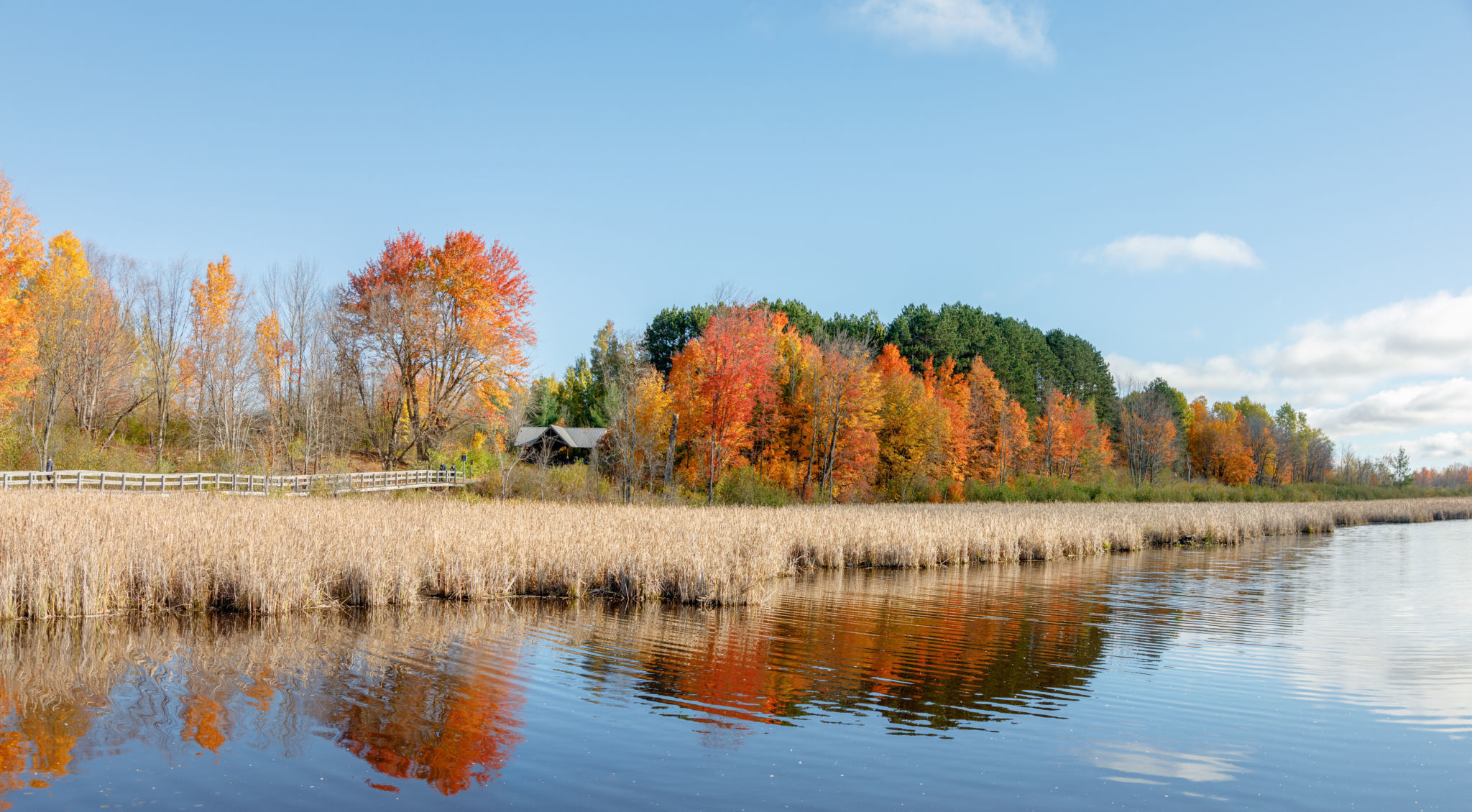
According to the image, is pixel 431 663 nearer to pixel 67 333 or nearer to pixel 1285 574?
pixel 1285 574

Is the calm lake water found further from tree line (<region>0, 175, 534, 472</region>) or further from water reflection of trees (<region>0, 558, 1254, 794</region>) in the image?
tree line (<region>0, 175, 534, 472</region>)

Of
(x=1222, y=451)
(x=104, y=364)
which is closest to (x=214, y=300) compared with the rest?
(x=104, y=364)

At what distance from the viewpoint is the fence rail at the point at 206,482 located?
27.0 meters

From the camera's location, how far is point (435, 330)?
40250 mm

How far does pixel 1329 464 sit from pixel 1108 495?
64.8 metres

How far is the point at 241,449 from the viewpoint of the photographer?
41.9m

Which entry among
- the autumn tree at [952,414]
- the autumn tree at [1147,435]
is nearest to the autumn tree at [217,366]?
the autumn tree at [952,414]

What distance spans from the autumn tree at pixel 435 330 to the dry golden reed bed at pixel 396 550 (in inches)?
670

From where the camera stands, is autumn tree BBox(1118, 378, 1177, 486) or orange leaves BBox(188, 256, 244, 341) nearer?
orange leaves BBox(188, 256, 244, 341)

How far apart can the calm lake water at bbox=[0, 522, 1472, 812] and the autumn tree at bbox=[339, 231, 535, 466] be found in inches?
1110

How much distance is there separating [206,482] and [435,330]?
11854 millimetres

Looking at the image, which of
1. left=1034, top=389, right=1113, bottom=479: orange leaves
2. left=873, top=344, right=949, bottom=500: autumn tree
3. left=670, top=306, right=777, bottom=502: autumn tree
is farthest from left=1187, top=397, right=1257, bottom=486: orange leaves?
left=670, top=306, right=777, bottom=502: autumn tree

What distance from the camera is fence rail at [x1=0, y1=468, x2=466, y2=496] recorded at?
27.0 metres

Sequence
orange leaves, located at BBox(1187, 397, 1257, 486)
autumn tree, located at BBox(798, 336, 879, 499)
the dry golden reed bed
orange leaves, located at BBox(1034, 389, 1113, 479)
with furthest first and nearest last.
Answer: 1. orange leaves, located at BBox(1187, 397, 1257, 486)
2. orange leaves, located at BBox(1034, 389, 1113, 479)
3. autumn tree, located at BBox(798, 336, 879, 499)
4. the dry golden reed bed
